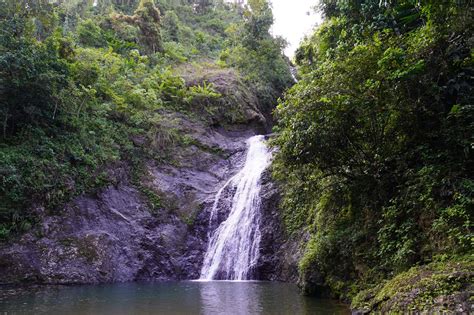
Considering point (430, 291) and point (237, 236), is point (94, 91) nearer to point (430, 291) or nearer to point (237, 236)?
point (237, 236)

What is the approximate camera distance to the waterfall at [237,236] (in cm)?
1462

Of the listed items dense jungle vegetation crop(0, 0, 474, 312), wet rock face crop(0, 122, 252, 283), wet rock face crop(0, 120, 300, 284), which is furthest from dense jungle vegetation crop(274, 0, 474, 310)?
wet rock face crop(0, 122, 252, 283)

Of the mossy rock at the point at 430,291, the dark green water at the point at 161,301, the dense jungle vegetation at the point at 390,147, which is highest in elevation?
the dense jungle vegetation at the point at 390,147

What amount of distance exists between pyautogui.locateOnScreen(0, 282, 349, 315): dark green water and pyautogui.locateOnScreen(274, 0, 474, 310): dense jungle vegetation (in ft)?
3.64

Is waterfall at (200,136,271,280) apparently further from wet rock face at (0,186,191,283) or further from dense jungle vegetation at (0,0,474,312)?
dense jungle vegetation at (0,0,474,312)

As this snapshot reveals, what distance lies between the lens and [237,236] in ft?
50.9

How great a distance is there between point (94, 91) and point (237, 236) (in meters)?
9.08

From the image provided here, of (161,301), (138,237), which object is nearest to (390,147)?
(161,301)

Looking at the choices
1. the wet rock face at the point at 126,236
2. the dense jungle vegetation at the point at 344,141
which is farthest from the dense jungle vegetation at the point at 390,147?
the wet rock face at the point at 126,236

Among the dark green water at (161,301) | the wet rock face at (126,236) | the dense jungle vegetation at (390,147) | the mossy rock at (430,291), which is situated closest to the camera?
the mossy rock at (430,291)

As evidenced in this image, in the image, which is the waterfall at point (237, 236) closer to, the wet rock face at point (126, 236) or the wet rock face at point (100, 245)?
the wet rock face at point (126, 236)

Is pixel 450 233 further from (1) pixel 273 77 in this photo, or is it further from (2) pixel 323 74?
(1) pixel 273 77

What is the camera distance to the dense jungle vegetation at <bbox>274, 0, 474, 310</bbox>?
265 inches

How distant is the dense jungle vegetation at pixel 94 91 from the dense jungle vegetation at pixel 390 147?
928 cm
